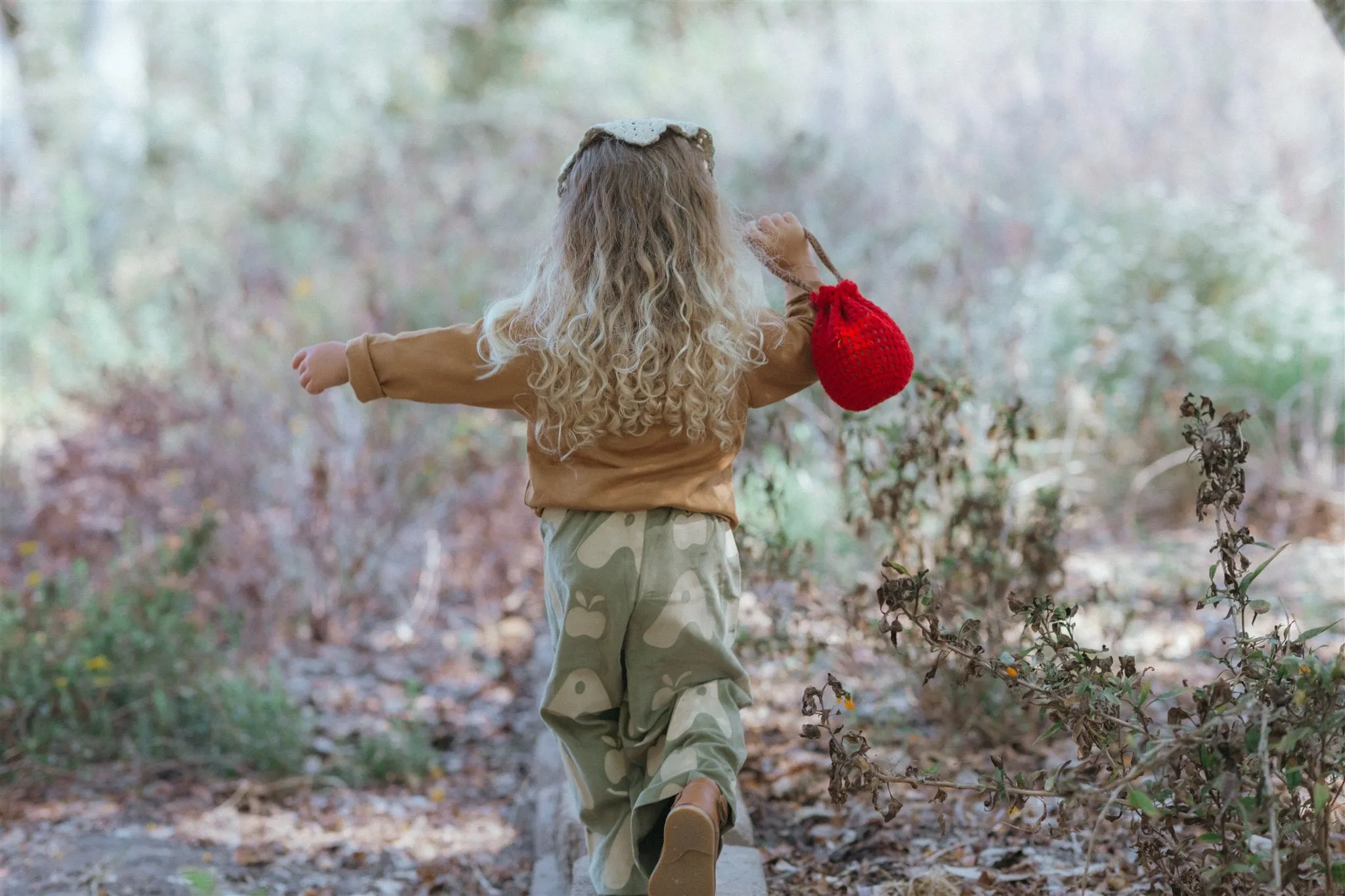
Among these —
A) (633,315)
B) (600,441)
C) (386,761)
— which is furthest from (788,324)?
(386,761)

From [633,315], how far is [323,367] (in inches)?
23.4

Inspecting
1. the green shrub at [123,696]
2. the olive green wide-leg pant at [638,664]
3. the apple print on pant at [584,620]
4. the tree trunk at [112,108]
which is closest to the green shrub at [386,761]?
the green shrub at [123,696]

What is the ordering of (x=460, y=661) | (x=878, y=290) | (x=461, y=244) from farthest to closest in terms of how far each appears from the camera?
(x=461, y=244) < (x=878, y=290) < (x=460, y=661)

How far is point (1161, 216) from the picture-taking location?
603 centimetres

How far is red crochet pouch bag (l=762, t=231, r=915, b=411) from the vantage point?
233 cm

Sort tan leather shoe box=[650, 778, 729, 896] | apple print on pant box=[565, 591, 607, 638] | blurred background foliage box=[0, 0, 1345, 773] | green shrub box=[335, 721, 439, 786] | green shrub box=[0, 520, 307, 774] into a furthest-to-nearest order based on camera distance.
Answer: blurred background foliage box=[0, 0, 1345, 773] → green shrub box=[335, 721, 439, 786] → green shrub box=[0, 520, 307, 774] → apple print on pant box=[565, 591, 607, 638] → tan leather shoe box=[650, 778, 729, 896]

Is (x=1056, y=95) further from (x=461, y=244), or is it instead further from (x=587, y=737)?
(x=587, y=737)

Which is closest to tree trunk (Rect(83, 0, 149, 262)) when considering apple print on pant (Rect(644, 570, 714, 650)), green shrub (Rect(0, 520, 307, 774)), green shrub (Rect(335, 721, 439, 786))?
green shrub (Rect(0, 520, 307, 774))

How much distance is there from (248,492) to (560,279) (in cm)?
288

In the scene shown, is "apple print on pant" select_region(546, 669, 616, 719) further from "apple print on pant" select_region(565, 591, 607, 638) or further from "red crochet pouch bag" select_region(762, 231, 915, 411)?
"red crochet pouch bag" select_region(762, 231, 915, 411)

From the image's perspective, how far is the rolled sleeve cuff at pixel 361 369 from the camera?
7.77ft

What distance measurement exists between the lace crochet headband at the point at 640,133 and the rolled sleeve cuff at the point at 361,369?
0.50 meters

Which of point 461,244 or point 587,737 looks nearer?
point 587,737

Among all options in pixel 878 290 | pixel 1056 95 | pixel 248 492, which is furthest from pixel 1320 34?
pixel 248 492
